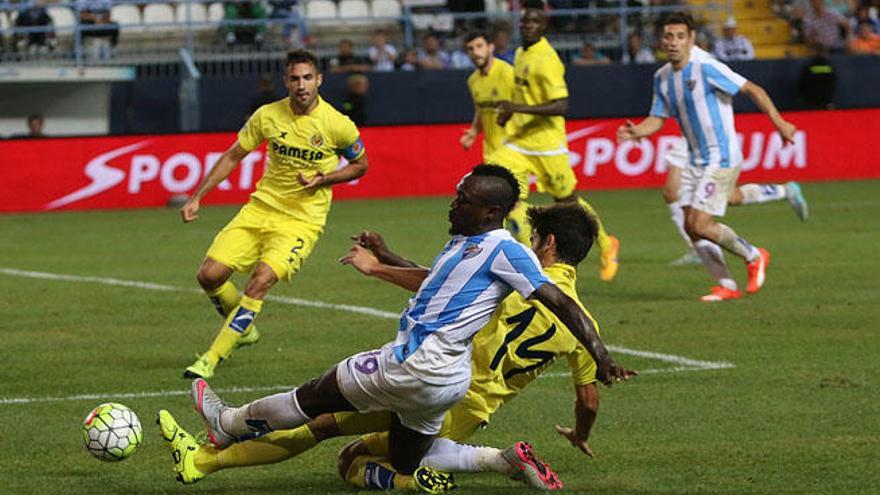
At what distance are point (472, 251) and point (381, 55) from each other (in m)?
23.1

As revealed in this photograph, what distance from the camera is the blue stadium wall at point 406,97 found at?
2864cm

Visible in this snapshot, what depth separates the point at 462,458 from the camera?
24.7ft

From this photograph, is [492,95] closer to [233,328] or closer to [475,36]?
[475,36]

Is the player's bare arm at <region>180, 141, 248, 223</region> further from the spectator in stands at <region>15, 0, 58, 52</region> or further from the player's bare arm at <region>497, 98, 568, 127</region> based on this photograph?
the spectator in stands at <region>15, 0, 58, 52</region>

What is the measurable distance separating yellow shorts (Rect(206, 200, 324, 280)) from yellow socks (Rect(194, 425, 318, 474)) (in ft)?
12.5

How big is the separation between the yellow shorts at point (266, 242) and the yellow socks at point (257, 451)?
12.5 feet

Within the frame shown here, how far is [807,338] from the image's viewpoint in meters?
12.1

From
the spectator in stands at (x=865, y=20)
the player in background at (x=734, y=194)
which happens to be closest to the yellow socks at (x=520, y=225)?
the player in background at (x=734, y=194)

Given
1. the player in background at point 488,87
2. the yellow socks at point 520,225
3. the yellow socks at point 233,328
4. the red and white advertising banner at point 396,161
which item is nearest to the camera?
the yellow socks at point 233,328

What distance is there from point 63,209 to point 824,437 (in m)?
18.4

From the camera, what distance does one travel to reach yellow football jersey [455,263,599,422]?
761 centimetres

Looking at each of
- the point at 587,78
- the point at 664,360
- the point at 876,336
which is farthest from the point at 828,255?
the point at 587,78

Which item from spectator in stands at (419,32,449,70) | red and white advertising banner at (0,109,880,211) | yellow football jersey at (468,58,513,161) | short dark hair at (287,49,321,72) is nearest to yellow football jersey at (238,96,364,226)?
short dark hair at (287,49,321,72)

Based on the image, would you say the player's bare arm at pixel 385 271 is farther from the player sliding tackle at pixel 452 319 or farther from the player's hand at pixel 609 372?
the player's hand at pixel 609 372
